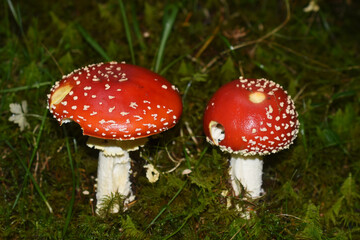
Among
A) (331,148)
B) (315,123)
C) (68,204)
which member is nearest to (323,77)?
(315,123)

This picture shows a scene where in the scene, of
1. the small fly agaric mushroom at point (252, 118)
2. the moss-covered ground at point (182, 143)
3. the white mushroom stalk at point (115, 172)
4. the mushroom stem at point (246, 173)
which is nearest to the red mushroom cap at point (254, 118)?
the small fly agaric mushroom at point (252, 118)

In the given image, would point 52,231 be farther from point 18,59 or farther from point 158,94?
point 18,59

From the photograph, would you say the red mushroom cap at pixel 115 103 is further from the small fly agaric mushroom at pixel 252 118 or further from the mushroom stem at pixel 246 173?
the mushroom stem at pixel 246 173

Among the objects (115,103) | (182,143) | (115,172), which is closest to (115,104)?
(115,103)

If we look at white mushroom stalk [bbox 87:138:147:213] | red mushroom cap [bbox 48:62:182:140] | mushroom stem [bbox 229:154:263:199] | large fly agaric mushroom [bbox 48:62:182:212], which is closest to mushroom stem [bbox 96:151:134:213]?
white mushroom stalk [bbox 87:138:147:213]

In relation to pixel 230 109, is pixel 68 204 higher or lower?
lower
